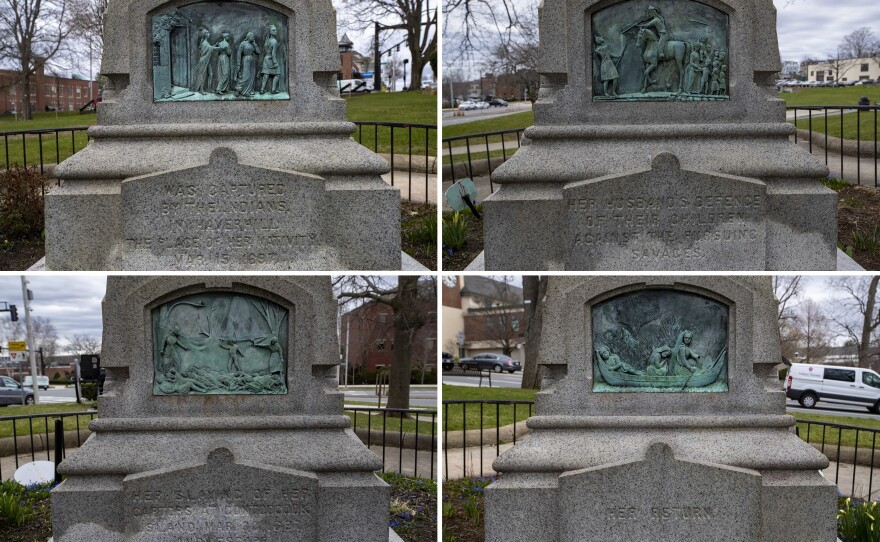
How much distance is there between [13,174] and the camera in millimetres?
10023

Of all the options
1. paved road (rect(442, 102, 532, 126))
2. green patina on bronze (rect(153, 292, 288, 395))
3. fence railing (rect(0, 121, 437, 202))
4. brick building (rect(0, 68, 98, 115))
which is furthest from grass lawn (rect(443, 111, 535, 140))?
green patina on bronze (rect(153, 292, 288, 395))

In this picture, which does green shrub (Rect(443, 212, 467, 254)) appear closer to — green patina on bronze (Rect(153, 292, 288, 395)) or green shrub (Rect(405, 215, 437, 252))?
green shrub (Rect(405, 215, 437, 252))

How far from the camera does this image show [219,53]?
733 centimetres

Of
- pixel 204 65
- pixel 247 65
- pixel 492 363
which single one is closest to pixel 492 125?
pixel 247 65

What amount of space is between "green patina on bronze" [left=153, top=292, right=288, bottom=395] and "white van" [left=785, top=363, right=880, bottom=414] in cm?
1312

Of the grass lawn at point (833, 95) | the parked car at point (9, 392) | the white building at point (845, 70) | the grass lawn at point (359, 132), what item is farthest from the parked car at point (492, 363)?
the white building at point (845, 70)

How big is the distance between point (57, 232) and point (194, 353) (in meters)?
Result: 1.70

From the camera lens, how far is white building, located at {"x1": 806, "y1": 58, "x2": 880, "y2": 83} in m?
12.4

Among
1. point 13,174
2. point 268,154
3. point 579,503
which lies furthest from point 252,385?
point 13,174

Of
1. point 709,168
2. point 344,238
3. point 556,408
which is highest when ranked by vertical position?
point 709,168

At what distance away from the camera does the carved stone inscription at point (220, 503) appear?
6.32 meters

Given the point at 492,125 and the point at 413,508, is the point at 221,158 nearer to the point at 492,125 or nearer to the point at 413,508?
the point at 413,508

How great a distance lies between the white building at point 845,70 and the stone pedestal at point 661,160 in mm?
5587

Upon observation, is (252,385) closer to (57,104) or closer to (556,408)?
(556,408)
